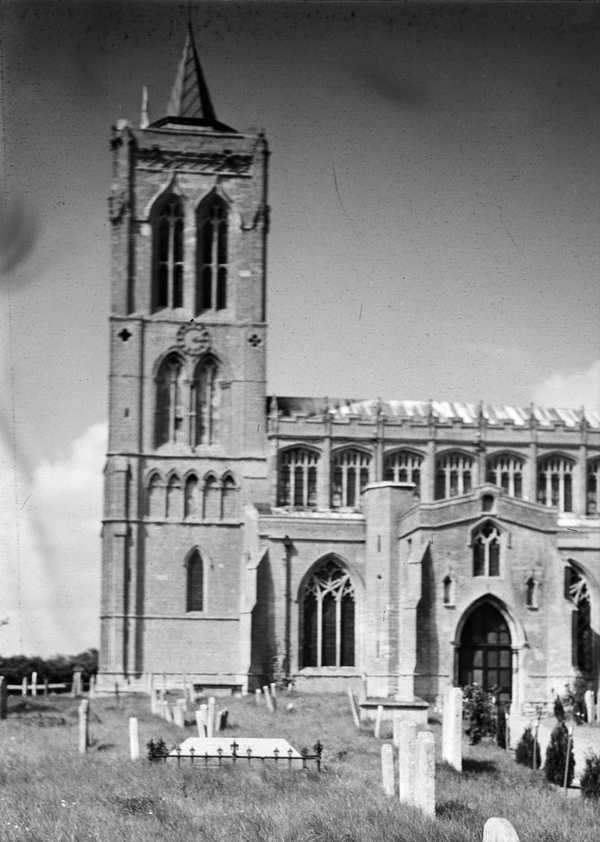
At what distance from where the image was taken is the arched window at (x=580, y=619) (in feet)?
179

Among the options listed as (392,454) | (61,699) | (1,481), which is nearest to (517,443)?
(392,454)

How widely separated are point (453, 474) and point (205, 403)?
11129 mm

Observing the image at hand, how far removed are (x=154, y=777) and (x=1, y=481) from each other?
8.40 meters

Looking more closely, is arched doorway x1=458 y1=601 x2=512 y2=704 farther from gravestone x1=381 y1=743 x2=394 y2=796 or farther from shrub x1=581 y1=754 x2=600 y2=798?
gravestone x1=381 y1=743 x2=394 y2=796

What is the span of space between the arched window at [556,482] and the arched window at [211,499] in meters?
14.0

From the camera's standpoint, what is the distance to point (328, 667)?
59.1 m

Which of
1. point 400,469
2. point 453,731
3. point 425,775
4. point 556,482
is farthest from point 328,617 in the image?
point 425,775

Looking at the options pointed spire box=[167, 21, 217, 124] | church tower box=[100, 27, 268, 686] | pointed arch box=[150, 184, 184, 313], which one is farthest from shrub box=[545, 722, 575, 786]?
pointed spire box=[167, 21, 217, 124]

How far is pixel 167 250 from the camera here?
216ft

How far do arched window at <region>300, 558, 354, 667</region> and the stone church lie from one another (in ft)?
0.29

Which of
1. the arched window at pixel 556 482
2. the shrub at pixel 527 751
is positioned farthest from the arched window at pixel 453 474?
the shrub at pixel 527 751

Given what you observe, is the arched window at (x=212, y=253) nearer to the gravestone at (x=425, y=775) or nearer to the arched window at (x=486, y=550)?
the arched window at (x=486, y=550)

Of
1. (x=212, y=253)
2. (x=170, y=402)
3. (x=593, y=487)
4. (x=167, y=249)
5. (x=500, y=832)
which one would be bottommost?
(x=500, y=832)

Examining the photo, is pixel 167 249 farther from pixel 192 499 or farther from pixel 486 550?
pixel 486 550
